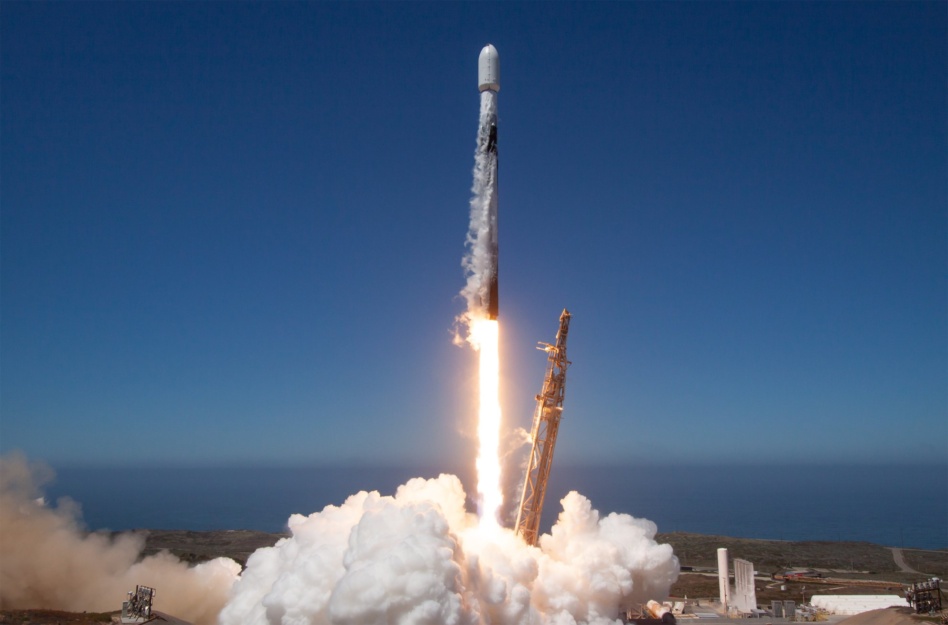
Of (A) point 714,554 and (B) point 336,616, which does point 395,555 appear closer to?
(B) point 336,616

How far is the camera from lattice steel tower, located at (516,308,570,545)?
3219cm

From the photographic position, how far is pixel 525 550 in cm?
3008

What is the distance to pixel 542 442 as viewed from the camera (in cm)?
3253

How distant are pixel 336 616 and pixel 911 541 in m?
126

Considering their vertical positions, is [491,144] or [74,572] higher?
[491,144]

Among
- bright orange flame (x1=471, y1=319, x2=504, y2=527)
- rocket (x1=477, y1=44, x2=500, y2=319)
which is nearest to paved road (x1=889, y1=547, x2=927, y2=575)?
bright orange flame (x1=471, y1=319, x2=504, y2=527)

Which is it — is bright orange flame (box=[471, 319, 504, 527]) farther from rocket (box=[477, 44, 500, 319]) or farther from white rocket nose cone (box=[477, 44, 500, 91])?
white rocket nose cone (box=[477, 44, 500, 91])

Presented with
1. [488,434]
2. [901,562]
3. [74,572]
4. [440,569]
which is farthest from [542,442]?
[901,562]

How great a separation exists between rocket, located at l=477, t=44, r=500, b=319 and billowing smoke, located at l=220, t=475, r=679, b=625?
27.7 feet

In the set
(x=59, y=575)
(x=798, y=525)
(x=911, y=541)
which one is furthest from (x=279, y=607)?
(x=798, y=525)

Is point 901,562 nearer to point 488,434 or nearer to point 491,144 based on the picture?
point 488,434

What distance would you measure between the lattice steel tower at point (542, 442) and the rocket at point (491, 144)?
3588 mm

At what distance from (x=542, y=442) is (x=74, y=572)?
24197mm

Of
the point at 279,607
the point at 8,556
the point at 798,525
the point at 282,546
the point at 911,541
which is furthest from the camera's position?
the point at 798,525
